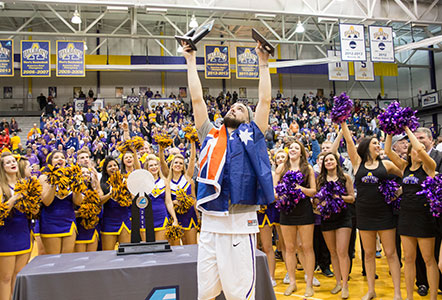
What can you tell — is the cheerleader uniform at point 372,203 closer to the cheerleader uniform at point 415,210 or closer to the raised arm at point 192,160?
the cheerleader uniform at point 415,210

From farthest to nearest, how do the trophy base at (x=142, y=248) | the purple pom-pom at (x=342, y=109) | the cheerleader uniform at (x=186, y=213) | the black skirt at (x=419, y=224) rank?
the cheerleader uniform at (x=186, y=213) < the purple pom-pom at (x=342, y=109) < the black skirt at (x=419, y=224) < the trophy base at (x=142, y=248)

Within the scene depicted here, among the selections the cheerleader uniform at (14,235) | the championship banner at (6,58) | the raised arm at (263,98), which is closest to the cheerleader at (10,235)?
the cheerleader uniform at (14,235)

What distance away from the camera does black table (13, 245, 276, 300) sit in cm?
271

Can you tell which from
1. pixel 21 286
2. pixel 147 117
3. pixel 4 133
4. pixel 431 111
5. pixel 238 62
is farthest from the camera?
pixel 431 111

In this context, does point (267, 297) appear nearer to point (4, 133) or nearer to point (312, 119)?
point (4, 133)

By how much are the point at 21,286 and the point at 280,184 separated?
9.65 ft

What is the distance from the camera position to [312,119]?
61.0 feet

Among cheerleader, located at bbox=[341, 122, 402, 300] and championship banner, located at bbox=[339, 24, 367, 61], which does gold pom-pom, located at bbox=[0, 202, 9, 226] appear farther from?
championship banner, located at bbox=[339, 24, 367, 61]

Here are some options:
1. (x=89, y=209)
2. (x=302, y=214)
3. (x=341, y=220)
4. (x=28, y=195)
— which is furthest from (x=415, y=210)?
(x=28, y=195)

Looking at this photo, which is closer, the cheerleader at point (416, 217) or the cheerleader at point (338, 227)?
the cheerleader at point (416, 217)

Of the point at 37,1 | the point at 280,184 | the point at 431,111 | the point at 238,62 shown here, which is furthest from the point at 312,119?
the point at 280,184

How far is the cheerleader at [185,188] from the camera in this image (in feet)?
16.1

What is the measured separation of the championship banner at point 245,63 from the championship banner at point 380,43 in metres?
4.68

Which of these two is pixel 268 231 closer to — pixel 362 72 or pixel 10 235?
pixel 10 235
